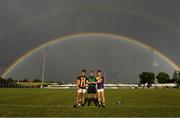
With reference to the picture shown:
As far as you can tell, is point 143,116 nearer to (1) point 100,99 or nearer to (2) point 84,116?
(2) point 84,116

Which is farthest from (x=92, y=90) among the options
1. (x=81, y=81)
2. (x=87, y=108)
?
(x=87, y=108)

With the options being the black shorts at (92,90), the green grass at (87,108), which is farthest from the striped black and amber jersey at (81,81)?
the green grass at (87,108)

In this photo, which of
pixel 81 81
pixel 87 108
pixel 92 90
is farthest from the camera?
pixel 92 90

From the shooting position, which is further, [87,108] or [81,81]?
[81,81]

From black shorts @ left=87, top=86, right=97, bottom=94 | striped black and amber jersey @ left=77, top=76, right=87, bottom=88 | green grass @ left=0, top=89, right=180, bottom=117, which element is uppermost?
striped black and amber jersey @ left=77, top=76, right=87, bottom=88

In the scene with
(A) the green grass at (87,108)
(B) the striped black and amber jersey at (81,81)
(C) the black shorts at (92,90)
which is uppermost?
(B) the striped black and amber jersey at (81,81)

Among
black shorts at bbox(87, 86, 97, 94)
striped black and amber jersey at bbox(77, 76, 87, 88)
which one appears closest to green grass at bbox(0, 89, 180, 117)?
black shorts at bbox(87, 86, 97, 94)

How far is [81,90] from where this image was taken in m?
19.8

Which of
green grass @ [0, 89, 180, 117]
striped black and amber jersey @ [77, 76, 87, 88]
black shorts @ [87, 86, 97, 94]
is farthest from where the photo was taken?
black shorts @ [87, 86, 97, 94]

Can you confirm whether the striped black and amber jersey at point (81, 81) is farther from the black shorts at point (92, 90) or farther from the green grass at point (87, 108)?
the green grass at point (87, 108)

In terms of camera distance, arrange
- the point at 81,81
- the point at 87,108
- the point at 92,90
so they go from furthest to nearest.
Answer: the point at 92,90 → the point at 81,81 → the point at 87,108

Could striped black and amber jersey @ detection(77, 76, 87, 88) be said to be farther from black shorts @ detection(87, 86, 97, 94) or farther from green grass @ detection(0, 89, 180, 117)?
green grass @ detection(0, 89, 180, 117)

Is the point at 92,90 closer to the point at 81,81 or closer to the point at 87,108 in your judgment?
the point at 81,81

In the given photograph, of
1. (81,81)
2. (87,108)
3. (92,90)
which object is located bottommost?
(87,108)
